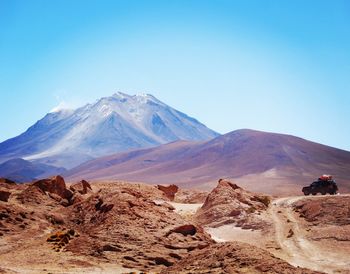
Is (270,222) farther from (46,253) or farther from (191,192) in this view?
(191,192)

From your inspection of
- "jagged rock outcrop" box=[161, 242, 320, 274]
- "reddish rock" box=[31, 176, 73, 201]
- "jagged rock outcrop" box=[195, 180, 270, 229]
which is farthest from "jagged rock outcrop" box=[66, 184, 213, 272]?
"jagged rock outcrop" box=[195, 180, 270, 229]

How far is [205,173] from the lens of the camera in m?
132

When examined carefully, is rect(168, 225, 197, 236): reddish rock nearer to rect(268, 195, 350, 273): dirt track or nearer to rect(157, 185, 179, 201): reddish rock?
rect(268, 195, 350, 273): dirt track

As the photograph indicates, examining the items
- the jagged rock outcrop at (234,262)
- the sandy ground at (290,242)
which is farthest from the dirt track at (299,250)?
the jagged rock outcrop at (234,262)

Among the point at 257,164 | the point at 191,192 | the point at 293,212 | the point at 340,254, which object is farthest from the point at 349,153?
the point at 340,254

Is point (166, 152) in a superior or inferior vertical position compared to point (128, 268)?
superior

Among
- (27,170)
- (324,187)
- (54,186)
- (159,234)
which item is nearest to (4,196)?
(54,186)

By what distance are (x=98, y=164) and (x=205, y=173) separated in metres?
67.9

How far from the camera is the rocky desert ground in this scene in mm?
13367

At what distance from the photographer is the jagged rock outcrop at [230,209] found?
24.8 m

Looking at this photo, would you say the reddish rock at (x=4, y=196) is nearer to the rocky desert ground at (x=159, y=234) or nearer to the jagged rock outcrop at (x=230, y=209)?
the rocky desert ground at (x=159, y=234)

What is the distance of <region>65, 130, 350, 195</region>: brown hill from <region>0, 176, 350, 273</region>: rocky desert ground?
63.7 metres

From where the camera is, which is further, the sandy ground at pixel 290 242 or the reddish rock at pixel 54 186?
the reddish rock at pixel 54 186

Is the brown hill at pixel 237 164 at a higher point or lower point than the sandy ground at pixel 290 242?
higher
